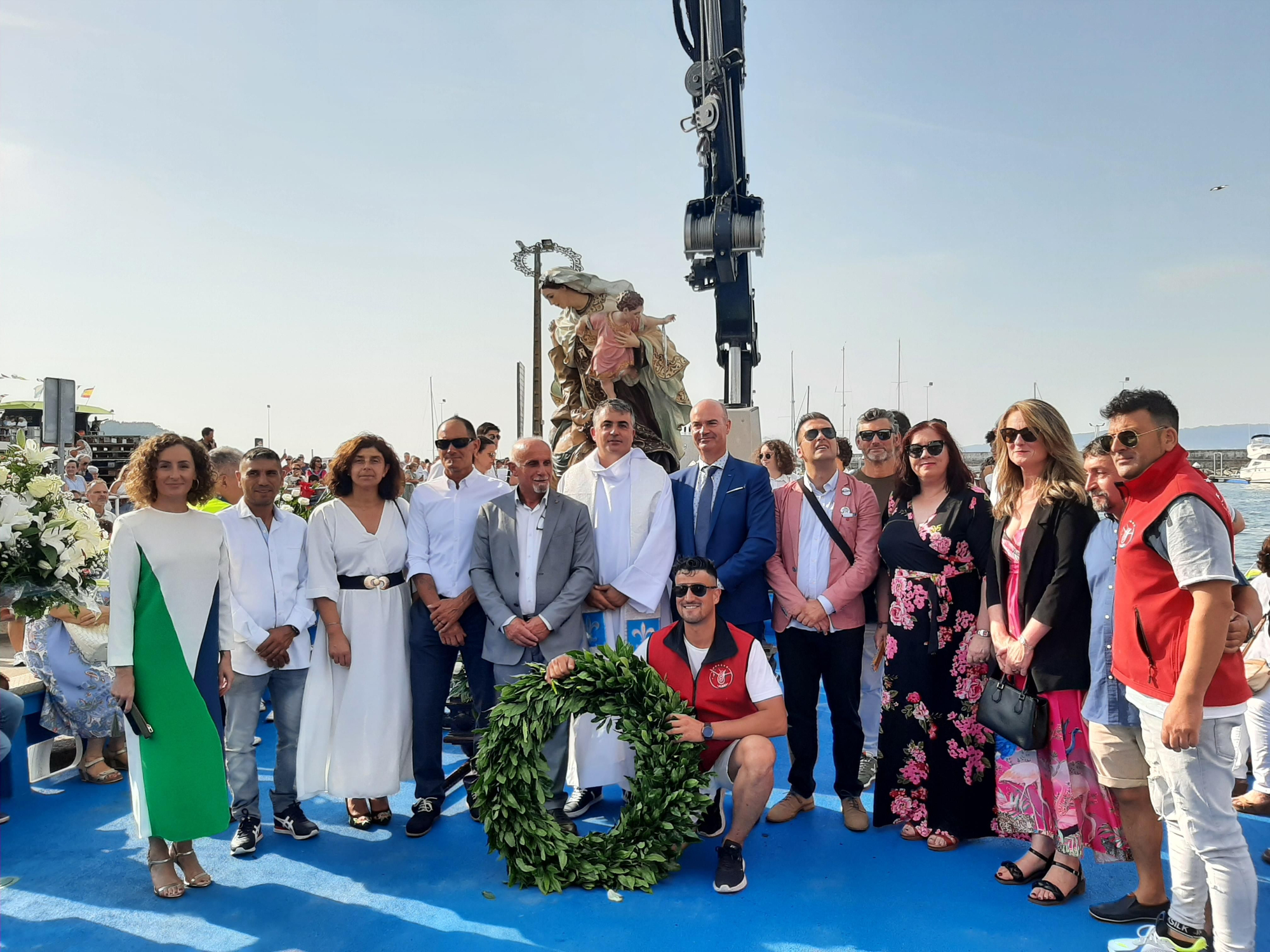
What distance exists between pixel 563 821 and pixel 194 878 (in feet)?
5.27

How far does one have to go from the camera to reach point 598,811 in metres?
4.25

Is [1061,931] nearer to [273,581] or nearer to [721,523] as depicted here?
[721,523]

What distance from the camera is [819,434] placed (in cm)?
415

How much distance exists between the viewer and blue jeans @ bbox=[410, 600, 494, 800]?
13.6 feet

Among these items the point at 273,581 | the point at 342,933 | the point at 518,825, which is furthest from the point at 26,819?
the point at 518,825

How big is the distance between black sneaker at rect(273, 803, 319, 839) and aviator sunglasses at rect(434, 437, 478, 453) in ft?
6.34

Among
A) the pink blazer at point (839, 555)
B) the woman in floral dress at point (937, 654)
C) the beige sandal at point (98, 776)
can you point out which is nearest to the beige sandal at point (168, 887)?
the beige sandal at point (98, 776)

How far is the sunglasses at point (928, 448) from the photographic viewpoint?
12.4ft

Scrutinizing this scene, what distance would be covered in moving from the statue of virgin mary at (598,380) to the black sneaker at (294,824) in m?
3.58

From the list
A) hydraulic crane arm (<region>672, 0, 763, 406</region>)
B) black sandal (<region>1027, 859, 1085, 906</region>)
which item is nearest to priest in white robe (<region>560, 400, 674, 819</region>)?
black sandal (<region>1027, 859, 1085, 906</region>)

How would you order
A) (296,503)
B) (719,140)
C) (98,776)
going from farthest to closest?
(719,140) < (296,503) < (98,776)

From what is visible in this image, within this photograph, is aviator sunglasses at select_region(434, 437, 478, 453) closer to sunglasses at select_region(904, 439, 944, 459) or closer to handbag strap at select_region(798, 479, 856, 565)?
handbag strap at select_region(798, 479, 856, 565)

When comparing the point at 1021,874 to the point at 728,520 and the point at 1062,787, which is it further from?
the point at 728,520

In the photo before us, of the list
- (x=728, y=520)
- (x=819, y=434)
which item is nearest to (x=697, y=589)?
(x=728, y=520)
